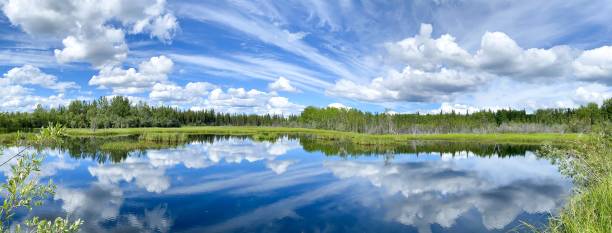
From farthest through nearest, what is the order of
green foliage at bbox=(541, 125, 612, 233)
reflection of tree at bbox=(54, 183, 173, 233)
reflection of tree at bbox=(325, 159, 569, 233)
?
reflection of tree at bbox=(325, 159, 569, 233), reflection of tree at bbox=(54, 183, 173, 233), green foliage at bbox=(541, 125, 612, 233)

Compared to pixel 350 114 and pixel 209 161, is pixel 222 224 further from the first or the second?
pixel 350 114

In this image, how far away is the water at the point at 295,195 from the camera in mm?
19797

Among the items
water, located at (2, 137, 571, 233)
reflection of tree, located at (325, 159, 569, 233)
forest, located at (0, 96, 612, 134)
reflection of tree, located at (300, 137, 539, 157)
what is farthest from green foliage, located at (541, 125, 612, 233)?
forest, located at (0, 96, 612, 134)

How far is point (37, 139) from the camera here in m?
7.06

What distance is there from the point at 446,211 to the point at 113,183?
23111 mm

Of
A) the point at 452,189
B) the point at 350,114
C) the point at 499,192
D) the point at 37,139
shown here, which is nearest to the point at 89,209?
the point at 37,139

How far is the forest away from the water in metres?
92.8

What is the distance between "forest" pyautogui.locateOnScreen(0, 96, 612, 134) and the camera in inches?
5182

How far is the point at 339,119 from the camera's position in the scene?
171 m

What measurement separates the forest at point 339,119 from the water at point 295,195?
9277 centimetres

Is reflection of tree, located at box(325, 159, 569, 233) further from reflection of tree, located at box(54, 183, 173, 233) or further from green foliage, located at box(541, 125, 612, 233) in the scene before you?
reflection of tree, located at box(54, 183, 173, 233)

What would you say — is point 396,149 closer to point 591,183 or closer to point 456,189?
point 456,189

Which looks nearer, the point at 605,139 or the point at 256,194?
the point at 605,139

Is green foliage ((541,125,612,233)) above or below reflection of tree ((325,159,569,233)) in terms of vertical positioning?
above
